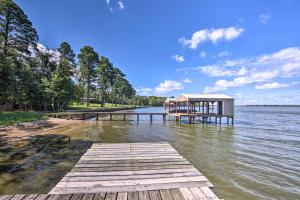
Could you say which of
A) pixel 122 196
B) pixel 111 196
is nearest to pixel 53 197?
pixel 111 196

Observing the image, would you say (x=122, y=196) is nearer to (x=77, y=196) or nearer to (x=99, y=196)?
(x=99, y=196)

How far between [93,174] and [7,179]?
468 centimetres

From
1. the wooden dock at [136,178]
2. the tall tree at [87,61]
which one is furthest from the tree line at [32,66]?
the wooden dock at [136,178]

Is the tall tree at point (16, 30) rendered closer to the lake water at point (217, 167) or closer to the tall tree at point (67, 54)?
the tall tree at point (67, 54)

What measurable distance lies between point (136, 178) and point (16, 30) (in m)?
35.3

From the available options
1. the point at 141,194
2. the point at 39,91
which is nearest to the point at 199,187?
the point at 141,194

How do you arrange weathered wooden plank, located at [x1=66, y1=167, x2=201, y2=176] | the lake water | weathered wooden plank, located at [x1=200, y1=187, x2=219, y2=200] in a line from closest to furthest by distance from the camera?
weathered wooden plank, located at [x1=200, y1=187, x2=219, y2=200] < weathered wooden plank, located at [x1=66, y1=167, x2=201, y2=176] < the lake water

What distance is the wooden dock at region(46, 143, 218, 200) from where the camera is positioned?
13.0 ft

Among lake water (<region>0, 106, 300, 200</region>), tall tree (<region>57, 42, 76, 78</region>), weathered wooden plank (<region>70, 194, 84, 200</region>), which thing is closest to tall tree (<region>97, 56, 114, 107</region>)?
tall tree (<region>57, 42, 76, 78</region>)

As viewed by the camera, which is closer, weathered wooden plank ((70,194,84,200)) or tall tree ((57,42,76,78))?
weathered wooden plank ((70,194,84,200))

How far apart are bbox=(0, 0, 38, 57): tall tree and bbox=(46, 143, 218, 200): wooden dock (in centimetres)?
2864

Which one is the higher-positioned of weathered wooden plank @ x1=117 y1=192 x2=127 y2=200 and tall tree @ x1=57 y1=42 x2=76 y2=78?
tall tree @ x1=57 y1=42 x2=76 y2=78

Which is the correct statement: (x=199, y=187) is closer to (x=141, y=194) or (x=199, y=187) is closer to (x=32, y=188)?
(x=141, y=194)

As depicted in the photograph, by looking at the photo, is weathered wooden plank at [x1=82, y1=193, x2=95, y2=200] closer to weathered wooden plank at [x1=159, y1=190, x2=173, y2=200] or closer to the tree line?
weathered wooden plank at [x1=159, y1=190, x2=173, y2=200]
